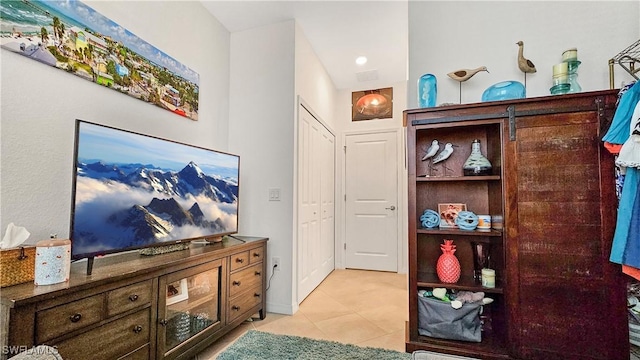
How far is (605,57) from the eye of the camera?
1.91m

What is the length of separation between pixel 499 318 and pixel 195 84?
2958mm

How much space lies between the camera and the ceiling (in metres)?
2.64

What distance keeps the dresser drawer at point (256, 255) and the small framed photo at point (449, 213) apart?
4.87ft

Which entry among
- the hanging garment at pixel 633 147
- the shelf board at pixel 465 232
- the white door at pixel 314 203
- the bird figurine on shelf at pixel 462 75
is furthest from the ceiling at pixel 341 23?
the shelf board at pixel 465 232

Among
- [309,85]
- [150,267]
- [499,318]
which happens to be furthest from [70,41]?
[499,318]

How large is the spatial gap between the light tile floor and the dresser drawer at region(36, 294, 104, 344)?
88 cm

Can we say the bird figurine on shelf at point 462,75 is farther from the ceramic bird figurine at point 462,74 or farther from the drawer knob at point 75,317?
the drawer knob at point 75,317

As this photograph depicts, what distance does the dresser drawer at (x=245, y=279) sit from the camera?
7.06 feet

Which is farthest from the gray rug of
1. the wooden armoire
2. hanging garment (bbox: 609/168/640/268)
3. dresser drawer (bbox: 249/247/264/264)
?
hanging garment (bbox: 609/168/640/268)

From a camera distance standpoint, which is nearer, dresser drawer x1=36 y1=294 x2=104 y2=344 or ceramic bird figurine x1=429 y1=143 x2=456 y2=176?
dresser drawer x1=36 y1=294 x2=104 y2=344

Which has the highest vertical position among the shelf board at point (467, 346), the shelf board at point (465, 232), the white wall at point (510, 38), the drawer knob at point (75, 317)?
the white wall at point (510, 38)

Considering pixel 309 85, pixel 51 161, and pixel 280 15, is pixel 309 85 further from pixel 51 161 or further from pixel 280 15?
pixel 51 161

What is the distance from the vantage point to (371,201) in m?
4.35

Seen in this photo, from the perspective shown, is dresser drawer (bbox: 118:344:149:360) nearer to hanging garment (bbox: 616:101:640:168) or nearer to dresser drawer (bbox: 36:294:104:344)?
dresser drawer (bbox: 36:294:104:344)
